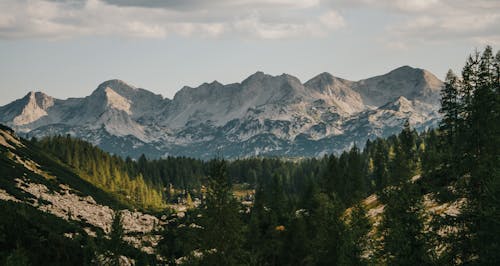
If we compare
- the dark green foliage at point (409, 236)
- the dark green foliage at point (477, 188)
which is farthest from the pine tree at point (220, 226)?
the dark green foliage at point (477, 188)

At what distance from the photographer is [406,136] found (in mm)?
125375

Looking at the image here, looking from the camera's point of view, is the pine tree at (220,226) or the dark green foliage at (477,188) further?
the pine tree at (220,226)

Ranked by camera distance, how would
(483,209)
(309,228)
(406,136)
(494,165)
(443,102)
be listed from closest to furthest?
(483,209), (494,165), (309,228), (443,102), (406,136)

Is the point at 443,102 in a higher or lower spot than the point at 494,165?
higher

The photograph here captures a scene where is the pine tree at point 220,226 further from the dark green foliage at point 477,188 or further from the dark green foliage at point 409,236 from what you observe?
the dark green foliage at point 477,188

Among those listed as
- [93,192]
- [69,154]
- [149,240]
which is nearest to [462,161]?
Answer: [149,240]

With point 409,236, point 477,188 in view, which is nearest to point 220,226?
point 409,236

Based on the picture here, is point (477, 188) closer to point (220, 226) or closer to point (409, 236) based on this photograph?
point (409, 236)

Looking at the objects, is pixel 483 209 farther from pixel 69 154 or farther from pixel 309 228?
pixel 69 154

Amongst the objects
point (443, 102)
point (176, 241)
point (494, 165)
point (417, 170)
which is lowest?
point (176, 241)

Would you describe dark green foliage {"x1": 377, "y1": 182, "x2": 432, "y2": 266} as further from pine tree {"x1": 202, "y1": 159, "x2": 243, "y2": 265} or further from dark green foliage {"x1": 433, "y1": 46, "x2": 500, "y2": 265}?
pine tree {"x1": 202, "y1": 159, "x2": 243, "y2": 265}

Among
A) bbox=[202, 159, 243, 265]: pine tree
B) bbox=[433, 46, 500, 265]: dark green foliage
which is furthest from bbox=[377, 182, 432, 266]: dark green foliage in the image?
bbox=[202, 159, 243, 265]: pine tree

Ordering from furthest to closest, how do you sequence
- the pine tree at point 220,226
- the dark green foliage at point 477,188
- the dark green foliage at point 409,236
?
the pine tree at point 220,226, the dark green foliage at point 409,236, the dark green foliage at point 477,188

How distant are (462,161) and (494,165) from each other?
87.6 inches
